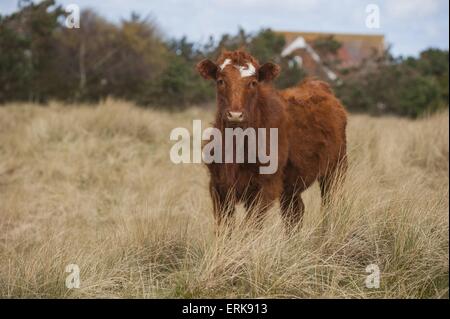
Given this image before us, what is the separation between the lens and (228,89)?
455 centimetres

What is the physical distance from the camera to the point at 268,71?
497 centimetres

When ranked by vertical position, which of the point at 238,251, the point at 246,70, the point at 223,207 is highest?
the point at 246,70

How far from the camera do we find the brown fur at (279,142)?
15.1 feet

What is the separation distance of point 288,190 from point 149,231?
1553 millimetres

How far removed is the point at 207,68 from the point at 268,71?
587 mm

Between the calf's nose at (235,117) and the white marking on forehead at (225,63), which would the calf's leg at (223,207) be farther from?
the white marking on forehead at (225,63)

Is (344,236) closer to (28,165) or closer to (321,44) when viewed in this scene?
(28,165)

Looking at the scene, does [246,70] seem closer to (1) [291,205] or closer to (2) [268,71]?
(2) [268,71]

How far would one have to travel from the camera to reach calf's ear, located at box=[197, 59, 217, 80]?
484 cm

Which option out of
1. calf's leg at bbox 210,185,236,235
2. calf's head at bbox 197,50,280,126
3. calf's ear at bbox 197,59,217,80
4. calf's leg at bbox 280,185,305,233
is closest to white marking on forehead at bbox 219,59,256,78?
calf's head at bbox 197,50,280,126

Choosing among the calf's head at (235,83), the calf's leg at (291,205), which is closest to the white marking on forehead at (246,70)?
the calf's head at (235,83)

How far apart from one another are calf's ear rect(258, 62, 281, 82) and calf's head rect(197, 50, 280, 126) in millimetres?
24

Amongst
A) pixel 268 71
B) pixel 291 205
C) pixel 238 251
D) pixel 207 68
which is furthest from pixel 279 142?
pixel 238 251
